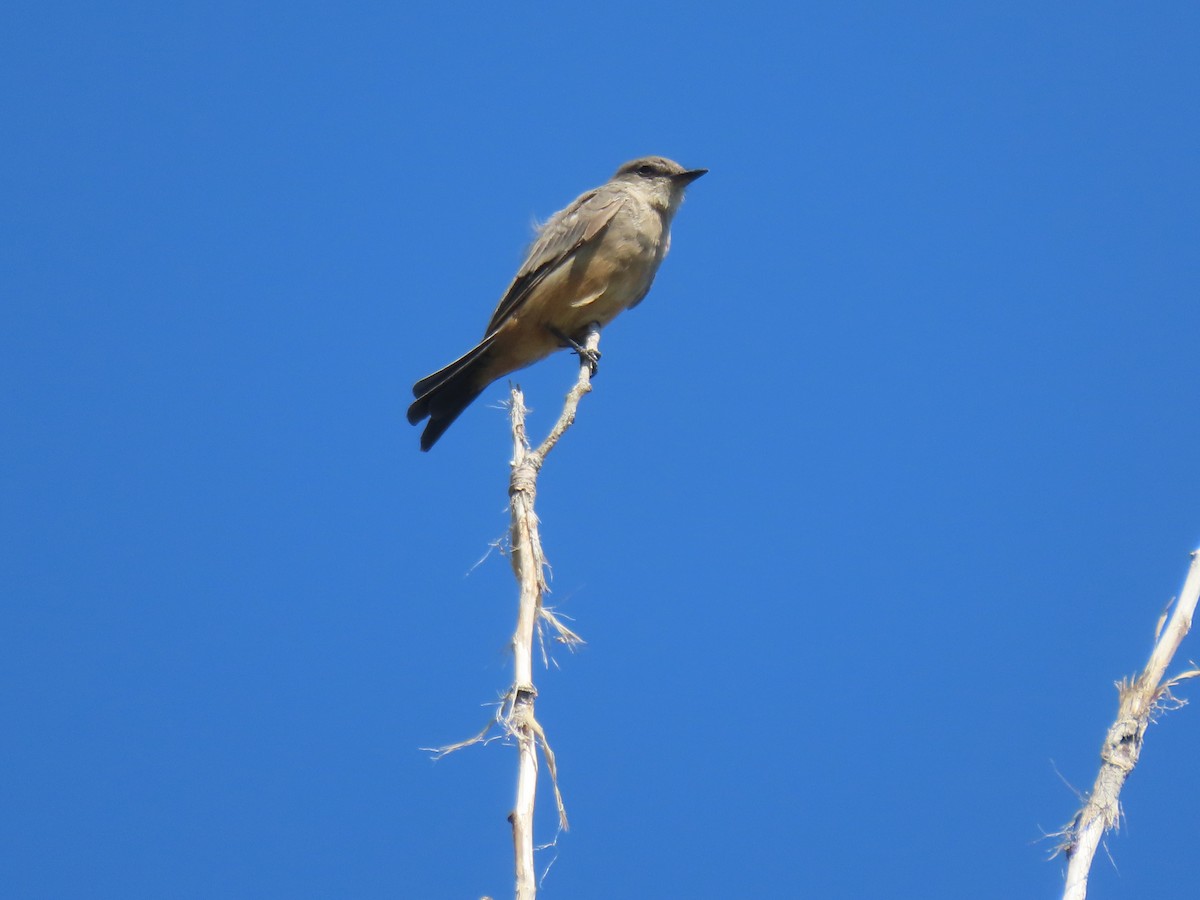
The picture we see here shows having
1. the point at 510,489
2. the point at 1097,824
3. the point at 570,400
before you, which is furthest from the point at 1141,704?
the point at 570,400

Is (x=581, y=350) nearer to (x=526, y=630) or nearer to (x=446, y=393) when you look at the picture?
(x=446, y=393)

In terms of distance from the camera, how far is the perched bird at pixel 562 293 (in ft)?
22.6

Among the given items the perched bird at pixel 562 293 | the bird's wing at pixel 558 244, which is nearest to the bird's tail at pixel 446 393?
the perched bird at pixel 562 293

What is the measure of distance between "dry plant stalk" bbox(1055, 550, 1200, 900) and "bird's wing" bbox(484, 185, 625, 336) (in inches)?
185

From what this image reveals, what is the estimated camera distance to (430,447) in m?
6.75

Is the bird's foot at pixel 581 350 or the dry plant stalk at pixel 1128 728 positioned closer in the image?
the dry plant stalk at pixel 1128 728

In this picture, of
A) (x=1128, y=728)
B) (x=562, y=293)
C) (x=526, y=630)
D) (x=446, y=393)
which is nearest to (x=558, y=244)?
(x=562, y=293)

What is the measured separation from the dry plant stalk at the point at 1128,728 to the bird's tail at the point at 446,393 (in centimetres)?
449

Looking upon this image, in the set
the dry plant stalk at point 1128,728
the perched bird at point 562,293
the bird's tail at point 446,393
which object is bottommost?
the dry plant stalk at point 1128,728

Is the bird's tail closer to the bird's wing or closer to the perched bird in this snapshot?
the perched bird

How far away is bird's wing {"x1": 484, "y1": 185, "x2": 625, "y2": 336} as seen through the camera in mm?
7023

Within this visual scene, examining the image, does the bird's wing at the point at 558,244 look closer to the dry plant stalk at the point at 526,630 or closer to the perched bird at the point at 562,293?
the perched bird at the point at 562,293

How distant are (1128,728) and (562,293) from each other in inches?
185

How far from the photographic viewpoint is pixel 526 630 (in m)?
3.03
